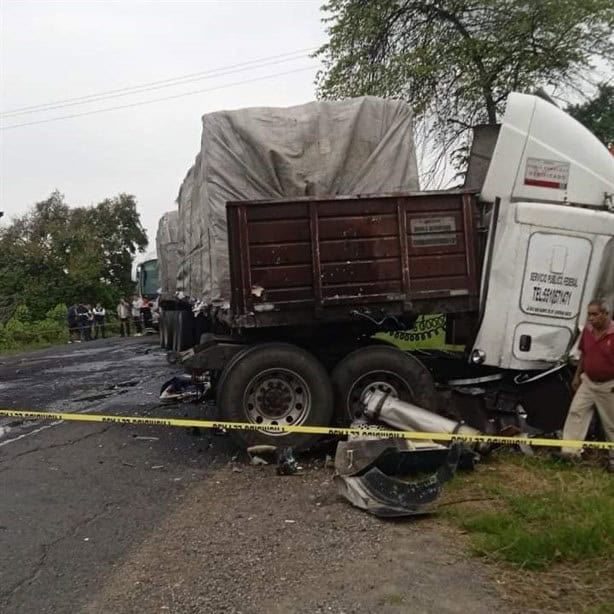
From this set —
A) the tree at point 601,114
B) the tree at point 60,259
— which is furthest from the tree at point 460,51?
the tree at point 60,259

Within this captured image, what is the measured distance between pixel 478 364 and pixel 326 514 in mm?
2441

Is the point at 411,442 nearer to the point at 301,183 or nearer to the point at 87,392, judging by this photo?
the point at 301,183

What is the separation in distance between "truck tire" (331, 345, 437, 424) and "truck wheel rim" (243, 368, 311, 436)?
13.4 inches

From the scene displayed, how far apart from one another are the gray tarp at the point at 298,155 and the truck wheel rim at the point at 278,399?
90 cm

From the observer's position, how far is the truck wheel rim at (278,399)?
627 centimetres

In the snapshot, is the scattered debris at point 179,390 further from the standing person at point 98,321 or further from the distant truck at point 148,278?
the standing person at point 98,321

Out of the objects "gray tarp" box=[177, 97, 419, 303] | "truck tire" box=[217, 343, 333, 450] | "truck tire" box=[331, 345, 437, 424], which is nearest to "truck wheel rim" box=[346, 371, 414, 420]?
"truck tire" box=[331, 345, 437, 424]

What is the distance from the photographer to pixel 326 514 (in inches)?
189

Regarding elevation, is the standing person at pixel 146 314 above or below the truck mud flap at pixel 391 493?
above

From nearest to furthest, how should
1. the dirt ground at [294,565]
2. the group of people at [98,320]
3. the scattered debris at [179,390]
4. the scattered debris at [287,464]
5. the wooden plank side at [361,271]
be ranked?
the dirt ground at [294,565] < the scattered debris at [287,464] < the wooden plank side at [361,271] < the scattered debris at [179,390] < the group of people at [98,320]

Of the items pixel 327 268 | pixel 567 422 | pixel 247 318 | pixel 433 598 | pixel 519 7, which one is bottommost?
pixel 433 598

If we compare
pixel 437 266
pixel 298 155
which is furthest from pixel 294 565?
pixel 298 155

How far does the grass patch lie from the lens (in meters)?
3.59

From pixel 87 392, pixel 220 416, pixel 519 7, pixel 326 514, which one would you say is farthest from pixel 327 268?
pixel 519 7
